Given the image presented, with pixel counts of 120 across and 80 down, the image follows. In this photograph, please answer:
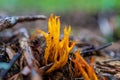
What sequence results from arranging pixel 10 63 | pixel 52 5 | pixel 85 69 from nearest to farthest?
pixel 10 63 → pixel 85 69 → pixel 52 5

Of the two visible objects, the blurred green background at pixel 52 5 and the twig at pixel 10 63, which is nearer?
the twig at pixel 10 63

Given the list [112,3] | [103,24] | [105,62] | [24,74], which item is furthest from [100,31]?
[24,74]

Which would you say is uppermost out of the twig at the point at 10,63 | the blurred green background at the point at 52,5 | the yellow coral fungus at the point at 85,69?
the twig at the point at 10,63

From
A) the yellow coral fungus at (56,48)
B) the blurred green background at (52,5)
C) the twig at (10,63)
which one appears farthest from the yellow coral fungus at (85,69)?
the blurred green background at (52,5)

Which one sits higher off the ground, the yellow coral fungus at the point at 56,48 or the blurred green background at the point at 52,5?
the yellow coral fungus at the point at 56,48

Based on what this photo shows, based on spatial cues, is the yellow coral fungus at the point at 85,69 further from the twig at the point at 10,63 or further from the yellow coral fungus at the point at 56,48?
the twig at the point at 10,63

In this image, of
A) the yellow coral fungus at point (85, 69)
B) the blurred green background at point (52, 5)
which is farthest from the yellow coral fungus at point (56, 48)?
the blurred green background at point (52, 5)

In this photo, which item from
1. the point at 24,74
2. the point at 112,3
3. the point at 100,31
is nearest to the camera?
the point at 24,74

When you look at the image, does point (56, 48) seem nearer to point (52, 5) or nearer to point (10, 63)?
point (10, 63)

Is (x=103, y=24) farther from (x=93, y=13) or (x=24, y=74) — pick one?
(x=24, y=74)

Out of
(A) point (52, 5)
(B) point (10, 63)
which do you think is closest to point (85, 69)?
(B) point (10, 63)

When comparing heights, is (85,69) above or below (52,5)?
above
